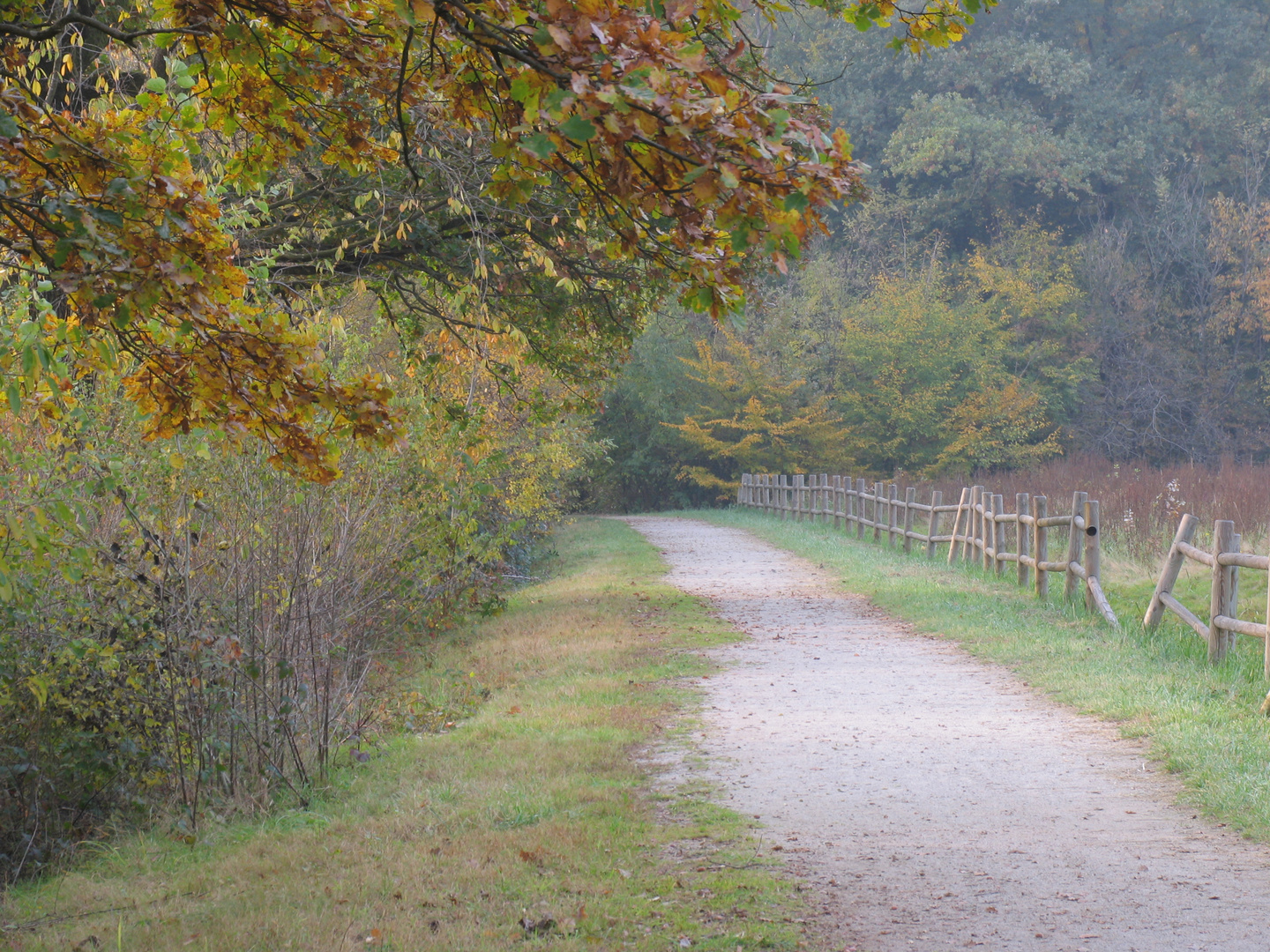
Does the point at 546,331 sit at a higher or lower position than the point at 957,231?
lower

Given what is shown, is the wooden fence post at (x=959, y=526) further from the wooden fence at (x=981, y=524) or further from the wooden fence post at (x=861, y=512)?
the wooden fence post at (x=861, y=512)

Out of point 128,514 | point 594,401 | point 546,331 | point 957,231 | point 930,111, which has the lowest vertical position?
point 128,514

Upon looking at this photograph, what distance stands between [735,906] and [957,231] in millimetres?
47992

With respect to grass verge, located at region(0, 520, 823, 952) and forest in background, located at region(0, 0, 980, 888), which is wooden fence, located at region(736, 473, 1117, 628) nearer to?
forest in background, located at region(0, 0, 980, 888)

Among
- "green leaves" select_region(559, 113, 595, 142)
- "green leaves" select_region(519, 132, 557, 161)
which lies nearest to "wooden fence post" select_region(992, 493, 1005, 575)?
"green leaves" select_region(519, 132, 557, 161)

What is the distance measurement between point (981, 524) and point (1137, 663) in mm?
8338

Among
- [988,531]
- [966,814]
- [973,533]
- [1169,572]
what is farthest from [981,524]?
[966,814]

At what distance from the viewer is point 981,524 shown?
17.8 metres

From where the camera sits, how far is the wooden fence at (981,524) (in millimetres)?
12633

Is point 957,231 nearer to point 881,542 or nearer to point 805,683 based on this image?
point 881,542

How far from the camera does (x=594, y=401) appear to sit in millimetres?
9484

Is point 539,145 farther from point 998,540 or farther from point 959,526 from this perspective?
point 959,526

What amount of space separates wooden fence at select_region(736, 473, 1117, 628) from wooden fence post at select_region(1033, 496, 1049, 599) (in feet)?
0.03

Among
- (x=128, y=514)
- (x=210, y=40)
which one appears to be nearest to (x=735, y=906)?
(x=128, y=514)
